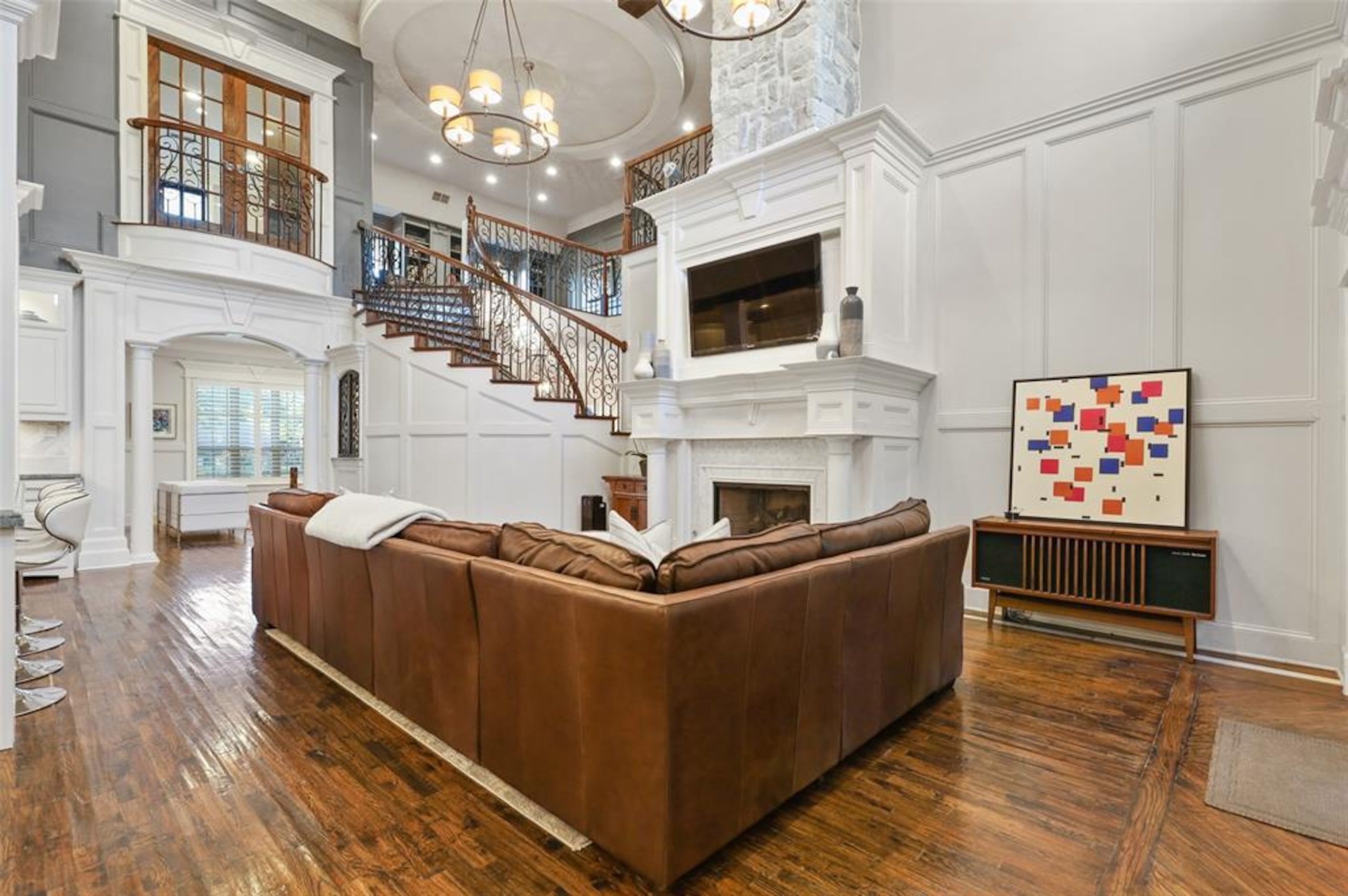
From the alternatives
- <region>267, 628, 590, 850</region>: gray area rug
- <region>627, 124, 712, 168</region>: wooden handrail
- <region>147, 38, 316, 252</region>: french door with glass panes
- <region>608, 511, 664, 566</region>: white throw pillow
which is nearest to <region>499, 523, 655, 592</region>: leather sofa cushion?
<region>608, 511, 664, 566</region>: white throw pillow

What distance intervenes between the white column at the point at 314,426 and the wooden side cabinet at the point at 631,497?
12.3ft

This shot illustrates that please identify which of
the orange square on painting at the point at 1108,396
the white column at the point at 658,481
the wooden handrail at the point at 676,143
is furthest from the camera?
the wooden handrail at the point at 676,143

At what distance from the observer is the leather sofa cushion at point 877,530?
7.38ft

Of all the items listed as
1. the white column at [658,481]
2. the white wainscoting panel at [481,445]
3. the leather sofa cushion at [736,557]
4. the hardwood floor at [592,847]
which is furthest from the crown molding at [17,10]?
the white wainscoting panel at [481,445]

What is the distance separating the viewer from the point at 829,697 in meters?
2.07

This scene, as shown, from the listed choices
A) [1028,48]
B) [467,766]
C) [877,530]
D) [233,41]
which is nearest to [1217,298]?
[1028,48]

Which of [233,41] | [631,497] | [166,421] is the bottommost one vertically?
[631,497]

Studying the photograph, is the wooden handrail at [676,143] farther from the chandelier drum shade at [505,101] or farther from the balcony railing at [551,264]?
the balcony railing at [551,264]

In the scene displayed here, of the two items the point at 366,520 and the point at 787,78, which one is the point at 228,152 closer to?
the point at 787,78

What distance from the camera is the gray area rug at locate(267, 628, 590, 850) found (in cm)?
181

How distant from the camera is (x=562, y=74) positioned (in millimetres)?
7531

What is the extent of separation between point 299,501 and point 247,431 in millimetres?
7949

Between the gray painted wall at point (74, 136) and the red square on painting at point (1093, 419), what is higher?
the gray painted wall at point (74, 136)

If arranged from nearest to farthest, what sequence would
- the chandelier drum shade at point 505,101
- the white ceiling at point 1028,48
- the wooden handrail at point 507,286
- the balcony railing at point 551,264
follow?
the white ceiling at point 1028,48 < the chandelier drum shade at point 505,101 < the wooden handrail at point 507,286 < the balcony railing at point 551,264
